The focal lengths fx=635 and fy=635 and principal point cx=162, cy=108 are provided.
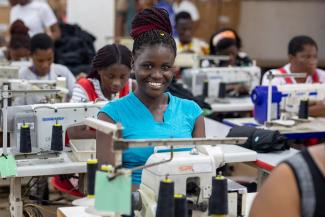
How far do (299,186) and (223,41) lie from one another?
461 centimetres

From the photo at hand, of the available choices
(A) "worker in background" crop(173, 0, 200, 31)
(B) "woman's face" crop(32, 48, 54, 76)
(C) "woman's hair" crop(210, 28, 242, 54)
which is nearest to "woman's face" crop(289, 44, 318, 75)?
(C) "woman's hair" crop(210, 28, 242, 54)

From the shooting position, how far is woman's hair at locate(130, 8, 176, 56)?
2.66 m

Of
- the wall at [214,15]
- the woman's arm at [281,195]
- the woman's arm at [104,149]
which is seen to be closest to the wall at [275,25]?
the wall at [214,15]

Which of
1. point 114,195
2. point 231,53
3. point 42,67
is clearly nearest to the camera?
point 114,195

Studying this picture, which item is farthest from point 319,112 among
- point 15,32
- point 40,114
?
point 15,32

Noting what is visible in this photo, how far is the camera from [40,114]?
3.27 metres

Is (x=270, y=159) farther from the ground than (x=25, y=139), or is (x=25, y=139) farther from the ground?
(x=25, y=139)

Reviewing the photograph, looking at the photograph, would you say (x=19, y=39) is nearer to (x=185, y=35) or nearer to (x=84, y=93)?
(x=84, y=93)

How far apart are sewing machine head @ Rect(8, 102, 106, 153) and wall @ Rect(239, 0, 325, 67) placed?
6.79 metres

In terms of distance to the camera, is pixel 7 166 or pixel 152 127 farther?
pixel 7 166

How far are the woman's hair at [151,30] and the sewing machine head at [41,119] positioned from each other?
663 mm

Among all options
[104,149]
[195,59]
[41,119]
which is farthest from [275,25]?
[104,149]

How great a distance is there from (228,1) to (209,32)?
54 centimetres

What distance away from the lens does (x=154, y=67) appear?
8.61 feet
